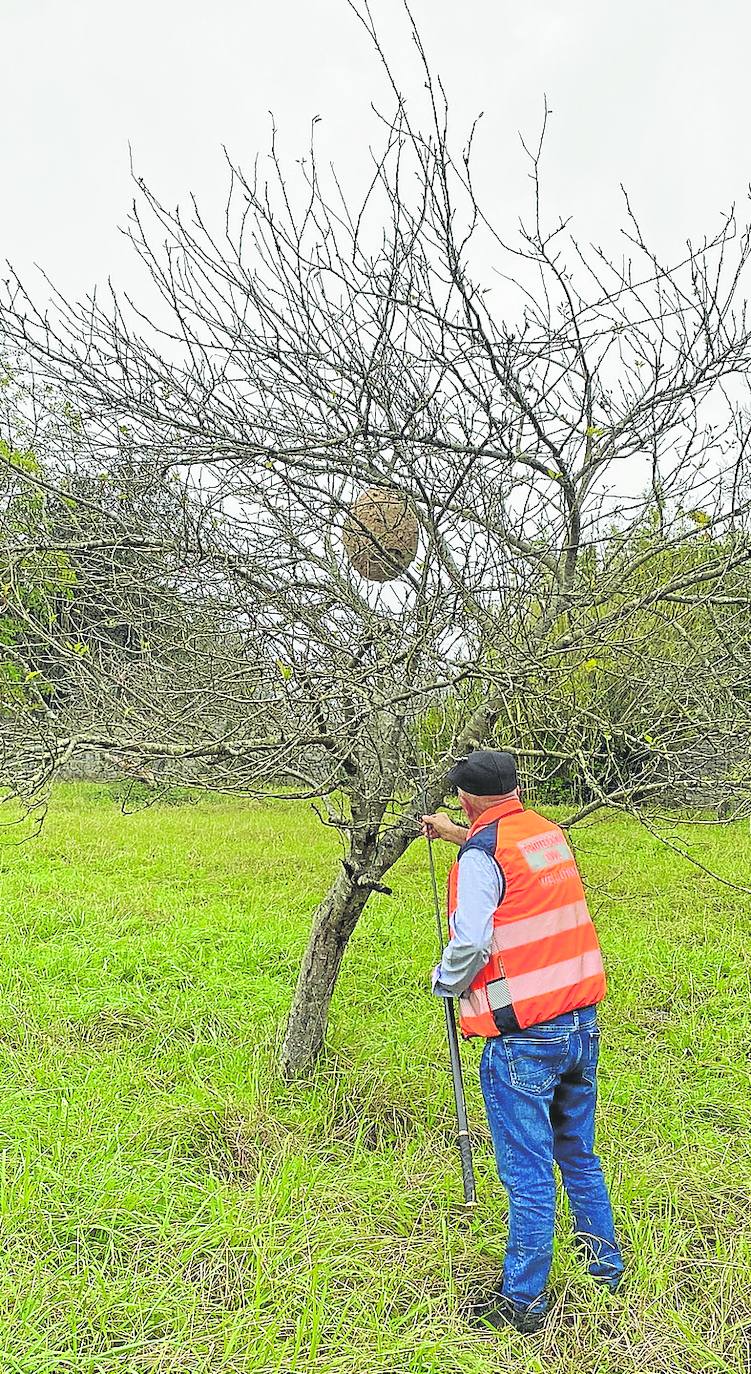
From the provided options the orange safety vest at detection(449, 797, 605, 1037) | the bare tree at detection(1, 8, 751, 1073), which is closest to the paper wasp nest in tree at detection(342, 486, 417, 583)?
the bare tree at detection(1, 8, 751, 1073)

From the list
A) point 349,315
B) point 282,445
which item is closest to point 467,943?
point 282,445

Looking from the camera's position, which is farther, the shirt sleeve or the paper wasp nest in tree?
the paper wasp nest in tree

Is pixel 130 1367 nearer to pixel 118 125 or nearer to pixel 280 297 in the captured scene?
pixel 280 297

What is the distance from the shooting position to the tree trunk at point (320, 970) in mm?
3516

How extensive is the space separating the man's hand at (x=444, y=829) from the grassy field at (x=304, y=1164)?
1252mm

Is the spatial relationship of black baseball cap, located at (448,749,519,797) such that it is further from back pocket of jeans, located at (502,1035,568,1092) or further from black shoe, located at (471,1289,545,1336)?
black shoe, located at (471,1289,545,1336)

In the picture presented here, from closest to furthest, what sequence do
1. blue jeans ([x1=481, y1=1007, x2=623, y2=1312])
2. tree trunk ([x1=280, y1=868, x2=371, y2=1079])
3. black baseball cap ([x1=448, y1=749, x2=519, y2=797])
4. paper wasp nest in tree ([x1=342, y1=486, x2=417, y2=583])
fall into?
blue jeans ([x1=481, y1=1007, x2=623, y2=1312]), black baseball cap ([x1=448, y1=749, x2=519, y2=797]), paper wasp nest in tree ([x1=342, y1=486, x2=417, y2=583]), tree trunk ([x1=280, y1=868, x2=371, y2=1079])

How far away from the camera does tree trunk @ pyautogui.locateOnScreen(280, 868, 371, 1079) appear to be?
11.5ft

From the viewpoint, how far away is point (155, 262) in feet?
9.07

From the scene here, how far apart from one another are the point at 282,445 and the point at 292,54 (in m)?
1.28

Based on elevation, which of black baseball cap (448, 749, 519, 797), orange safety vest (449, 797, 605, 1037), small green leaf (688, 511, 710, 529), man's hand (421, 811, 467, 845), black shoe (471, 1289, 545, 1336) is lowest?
black shoe (471, 1289, 545, 1336)

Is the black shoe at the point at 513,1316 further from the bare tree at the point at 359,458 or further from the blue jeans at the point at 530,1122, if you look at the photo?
the bare tree at the point at 359,458

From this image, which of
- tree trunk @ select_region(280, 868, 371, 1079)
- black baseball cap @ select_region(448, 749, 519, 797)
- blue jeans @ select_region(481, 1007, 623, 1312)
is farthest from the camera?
tree trunk @ select_region(280, 868, 371, 1079)

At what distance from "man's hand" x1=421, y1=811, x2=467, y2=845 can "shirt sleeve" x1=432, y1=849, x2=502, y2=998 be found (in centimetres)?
27
